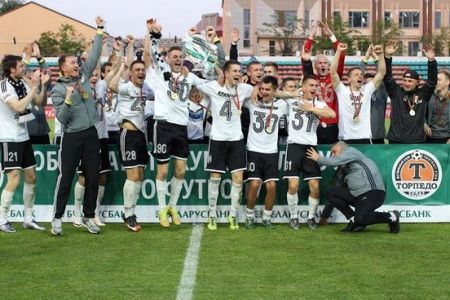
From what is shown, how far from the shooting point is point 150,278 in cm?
679

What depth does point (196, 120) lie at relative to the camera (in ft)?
35.2

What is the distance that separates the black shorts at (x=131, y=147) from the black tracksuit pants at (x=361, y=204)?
235cm

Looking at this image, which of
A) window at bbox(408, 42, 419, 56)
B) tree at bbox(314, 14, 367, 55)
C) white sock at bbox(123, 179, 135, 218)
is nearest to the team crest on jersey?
white sock at bbox(123, 179, 135, 218)

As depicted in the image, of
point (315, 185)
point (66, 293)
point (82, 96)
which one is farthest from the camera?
point (315, 185)

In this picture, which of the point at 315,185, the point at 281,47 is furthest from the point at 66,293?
the point at 281,47

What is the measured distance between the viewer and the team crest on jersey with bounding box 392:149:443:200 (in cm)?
1020

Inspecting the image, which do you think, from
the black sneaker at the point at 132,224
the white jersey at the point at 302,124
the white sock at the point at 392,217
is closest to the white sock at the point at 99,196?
the black sneaker at the point at 132,224

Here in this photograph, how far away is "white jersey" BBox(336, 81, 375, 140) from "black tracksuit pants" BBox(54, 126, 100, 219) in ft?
10.5

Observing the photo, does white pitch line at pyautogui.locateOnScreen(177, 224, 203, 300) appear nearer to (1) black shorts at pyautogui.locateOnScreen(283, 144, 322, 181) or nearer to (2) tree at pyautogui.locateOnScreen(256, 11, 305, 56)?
(1) black shorts at pyautogui.locateOnScreen(283, 144, 322, 181)

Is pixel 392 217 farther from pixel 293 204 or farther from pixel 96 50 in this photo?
pixel 96 50

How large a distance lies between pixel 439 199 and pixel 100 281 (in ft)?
17.3

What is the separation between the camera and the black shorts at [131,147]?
9.55 metres

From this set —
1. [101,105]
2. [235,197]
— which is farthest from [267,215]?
[101,105]

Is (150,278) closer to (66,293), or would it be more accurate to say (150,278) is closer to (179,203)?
(66,293)
